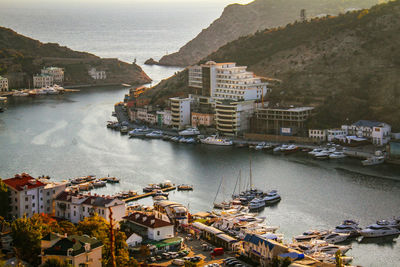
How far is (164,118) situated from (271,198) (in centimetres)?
1348

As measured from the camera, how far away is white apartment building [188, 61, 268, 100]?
107ft

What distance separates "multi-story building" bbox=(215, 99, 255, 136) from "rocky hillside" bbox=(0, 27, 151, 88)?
79.1 ft

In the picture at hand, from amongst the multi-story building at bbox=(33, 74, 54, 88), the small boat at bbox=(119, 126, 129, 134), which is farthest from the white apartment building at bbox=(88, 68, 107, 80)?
the small boat at bbox=(119, 126, 129, 134)

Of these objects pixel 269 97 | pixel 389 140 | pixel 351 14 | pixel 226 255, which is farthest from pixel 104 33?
pixel 226 255

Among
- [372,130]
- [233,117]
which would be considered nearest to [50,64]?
[233,117]

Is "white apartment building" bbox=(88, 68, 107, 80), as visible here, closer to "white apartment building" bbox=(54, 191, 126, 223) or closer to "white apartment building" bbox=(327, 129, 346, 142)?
"white apartment building" bbox=(327, 129, 346, 142)

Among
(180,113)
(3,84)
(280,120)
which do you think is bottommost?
(280,120)

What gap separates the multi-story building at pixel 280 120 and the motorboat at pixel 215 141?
67.3 inches

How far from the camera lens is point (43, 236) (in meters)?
14.7

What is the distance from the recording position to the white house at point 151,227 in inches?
647

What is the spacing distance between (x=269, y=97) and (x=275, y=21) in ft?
Answer: 115

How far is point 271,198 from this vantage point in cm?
2042

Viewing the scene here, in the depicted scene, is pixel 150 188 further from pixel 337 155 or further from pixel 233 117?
pixel 233 117

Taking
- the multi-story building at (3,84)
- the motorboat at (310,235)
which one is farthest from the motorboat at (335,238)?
the multi-story building at (3,84)
